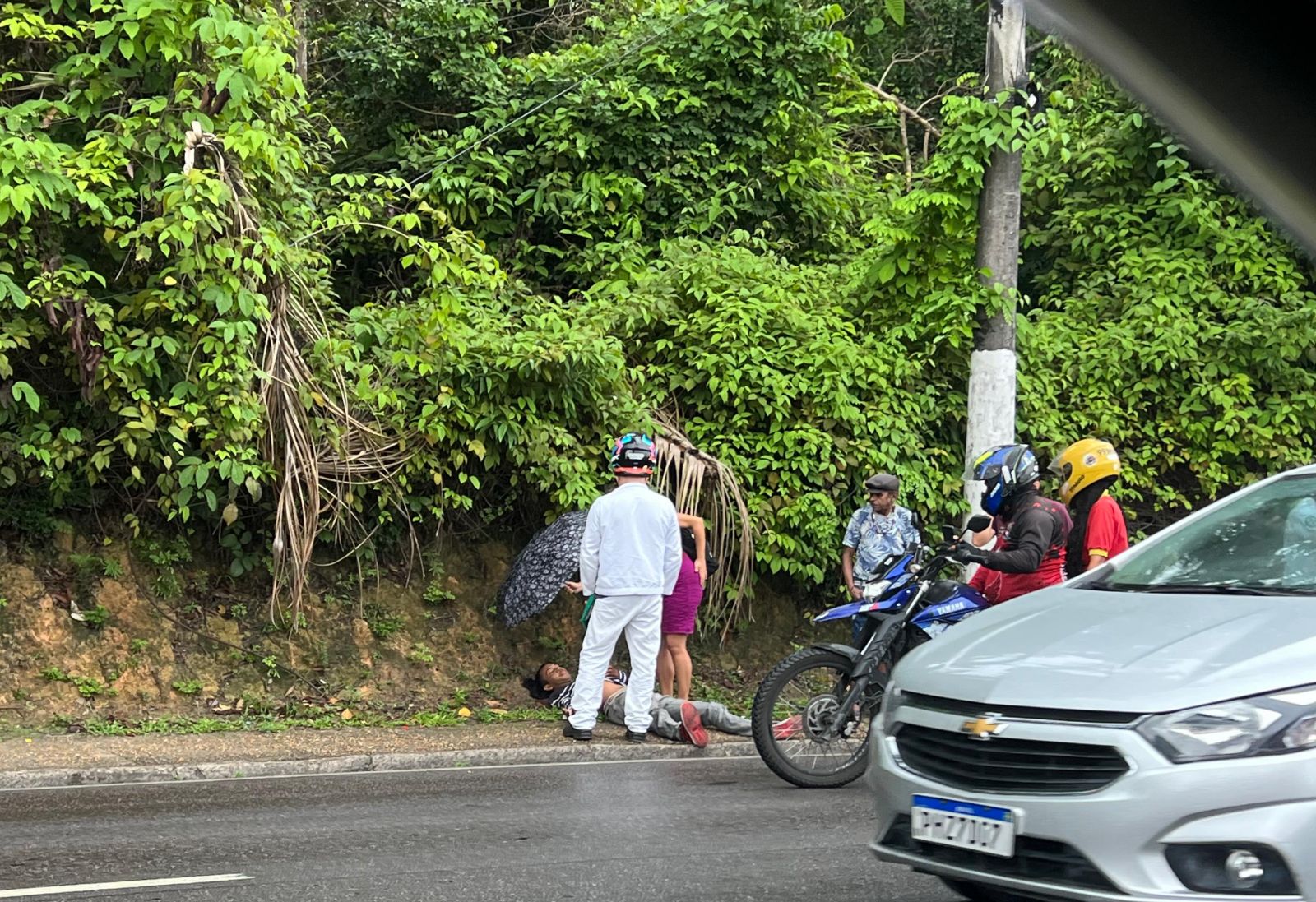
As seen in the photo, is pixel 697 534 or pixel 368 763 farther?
pixel 697 534

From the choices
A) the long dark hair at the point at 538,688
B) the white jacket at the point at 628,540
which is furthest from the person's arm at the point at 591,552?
the long dark hair at the point at 538,688

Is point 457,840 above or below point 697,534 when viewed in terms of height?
below

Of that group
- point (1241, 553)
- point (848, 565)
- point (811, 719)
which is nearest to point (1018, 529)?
point (811, 719)

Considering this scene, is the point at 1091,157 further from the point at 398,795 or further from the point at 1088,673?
the point at 1088,673

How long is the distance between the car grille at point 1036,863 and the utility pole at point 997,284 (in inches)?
316

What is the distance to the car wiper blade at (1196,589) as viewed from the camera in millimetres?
4672

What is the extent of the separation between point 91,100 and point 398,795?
5.48 metres

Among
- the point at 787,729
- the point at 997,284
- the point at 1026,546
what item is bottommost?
the point at 787,729

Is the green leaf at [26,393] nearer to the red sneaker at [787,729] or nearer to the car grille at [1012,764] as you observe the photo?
the red sneaker at [787,729]

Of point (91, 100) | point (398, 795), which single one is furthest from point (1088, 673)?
point (91, 100)

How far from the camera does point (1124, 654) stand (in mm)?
4270

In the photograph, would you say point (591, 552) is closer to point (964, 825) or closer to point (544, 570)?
point (544, 570)

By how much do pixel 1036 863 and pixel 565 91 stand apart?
38.0ft

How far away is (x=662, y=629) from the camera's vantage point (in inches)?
420
